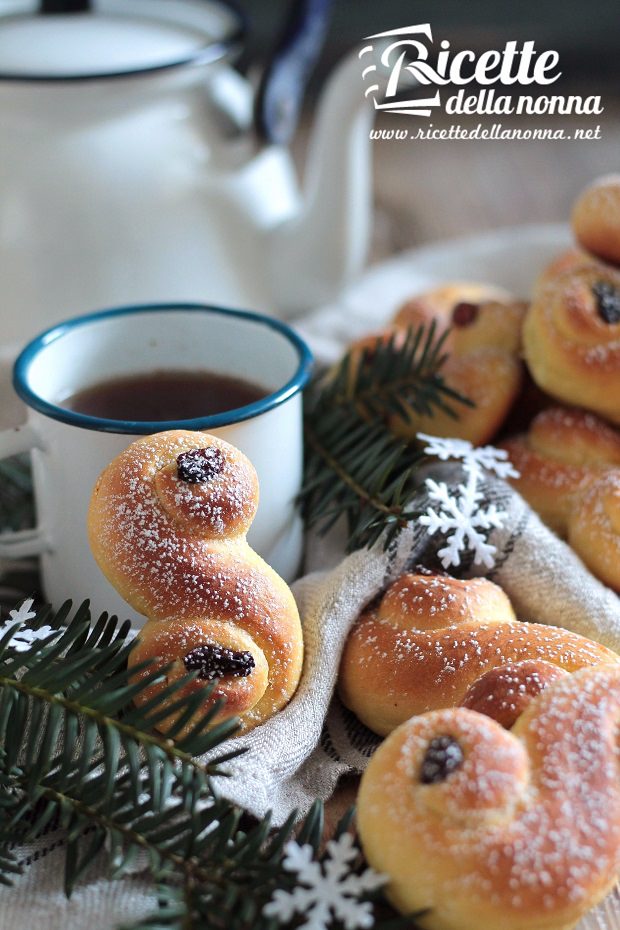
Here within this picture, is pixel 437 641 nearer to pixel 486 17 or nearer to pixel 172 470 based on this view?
pixel 172 470

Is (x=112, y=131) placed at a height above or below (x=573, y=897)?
above

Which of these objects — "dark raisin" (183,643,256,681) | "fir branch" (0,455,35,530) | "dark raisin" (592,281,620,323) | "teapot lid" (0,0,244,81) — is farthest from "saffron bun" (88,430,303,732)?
"teapot lid" (0,0,244,81)

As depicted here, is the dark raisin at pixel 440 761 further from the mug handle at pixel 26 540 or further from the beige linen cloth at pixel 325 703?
the mug handle at pixel 26 540

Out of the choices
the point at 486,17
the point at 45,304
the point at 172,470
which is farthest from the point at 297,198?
the point at 486,17

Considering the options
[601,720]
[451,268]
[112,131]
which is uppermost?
[112,131]

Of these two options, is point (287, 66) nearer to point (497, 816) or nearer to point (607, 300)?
point (607, 300)

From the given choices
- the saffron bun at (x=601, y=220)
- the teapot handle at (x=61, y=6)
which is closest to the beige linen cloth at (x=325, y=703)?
the saffron bun at (x=601, y=220)
